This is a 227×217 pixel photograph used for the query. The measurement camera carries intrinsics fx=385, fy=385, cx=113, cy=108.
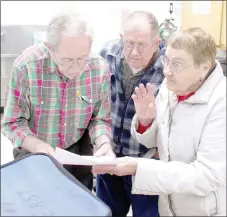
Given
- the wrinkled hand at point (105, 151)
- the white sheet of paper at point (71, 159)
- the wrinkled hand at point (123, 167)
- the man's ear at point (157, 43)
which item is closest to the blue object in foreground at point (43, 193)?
the white sheet of paper at point (71, 159)

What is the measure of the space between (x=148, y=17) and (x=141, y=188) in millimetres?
610

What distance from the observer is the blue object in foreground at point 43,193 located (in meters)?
0.76

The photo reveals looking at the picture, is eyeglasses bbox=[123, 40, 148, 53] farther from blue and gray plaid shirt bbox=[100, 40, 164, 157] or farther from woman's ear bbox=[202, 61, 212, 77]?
woman's ear bbox=[202, 61, 212, 77]

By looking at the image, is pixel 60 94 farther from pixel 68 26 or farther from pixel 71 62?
pixel 68 26

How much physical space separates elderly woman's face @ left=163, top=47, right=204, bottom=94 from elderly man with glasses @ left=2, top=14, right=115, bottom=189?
0.90 ft

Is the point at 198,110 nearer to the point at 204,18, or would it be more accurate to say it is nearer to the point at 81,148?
the point at 81,148

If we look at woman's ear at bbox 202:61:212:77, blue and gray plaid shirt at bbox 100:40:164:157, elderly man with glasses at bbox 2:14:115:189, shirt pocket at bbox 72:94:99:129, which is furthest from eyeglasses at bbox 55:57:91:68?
woman's ear at bbox 202:61:212:77

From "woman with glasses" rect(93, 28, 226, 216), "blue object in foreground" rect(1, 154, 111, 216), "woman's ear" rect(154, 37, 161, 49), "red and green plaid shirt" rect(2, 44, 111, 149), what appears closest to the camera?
"blue object in foreground" rect(1, 154, 111, 216)

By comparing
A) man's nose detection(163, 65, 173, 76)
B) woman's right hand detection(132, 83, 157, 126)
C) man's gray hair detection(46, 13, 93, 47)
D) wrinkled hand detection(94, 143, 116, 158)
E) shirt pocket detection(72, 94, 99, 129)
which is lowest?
wrinkled hand detection(94, 143, 116, 158)

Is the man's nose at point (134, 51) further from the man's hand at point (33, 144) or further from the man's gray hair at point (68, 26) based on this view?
the man's hand at point (33, 144)

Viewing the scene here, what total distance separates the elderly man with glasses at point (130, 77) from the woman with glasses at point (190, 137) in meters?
0.22

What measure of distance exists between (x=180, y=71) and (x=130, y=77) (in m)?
0.40

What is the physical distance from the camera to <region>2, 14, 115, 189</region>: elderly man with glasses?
1164 millimetres

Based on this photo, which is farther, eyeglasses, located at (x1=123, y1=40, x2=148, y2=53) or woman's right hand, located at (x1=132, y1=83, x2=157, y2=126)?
eyeglasses, located at (x1=123, y1=40, x2=148, y2=53)
